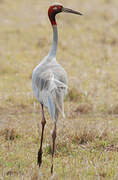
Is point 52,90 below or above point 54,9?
below

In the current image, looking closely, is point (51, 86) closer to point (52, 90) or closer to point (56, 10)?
point (52, 90)

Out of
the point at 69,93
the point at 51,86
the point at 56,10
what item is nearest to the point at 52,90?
the point at 51,86

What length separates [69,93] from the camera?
28.1 ft

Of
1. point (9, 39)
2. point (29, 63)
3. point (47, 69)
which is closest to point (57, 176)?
point (47, 69)

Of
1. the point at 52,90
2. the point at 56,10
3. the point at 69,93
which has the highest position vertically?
the point at 56,10

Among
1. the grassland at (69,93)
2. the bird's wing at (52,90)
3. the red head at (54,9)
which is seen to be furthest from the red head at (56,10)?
the grassland at (69,93)

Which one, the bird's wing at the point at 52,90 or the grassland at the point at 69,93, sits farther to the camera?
the grassland at the point at 69,93

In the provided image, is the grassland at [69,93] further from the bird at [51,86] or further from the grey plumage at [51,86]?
the grey plumage at [51,86]

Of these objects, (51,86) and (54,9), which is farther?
(54,9)

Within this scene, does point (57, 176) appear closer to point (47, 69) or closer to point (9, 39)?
point (47, 69)

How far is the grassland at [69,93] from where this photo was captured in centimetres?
529

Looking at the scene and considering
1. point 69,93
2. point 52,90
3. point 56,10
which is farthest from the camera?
point 69,93

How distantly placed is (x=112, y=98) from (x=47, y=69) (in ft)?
12.8

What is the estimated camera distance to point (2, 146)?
5934mm
